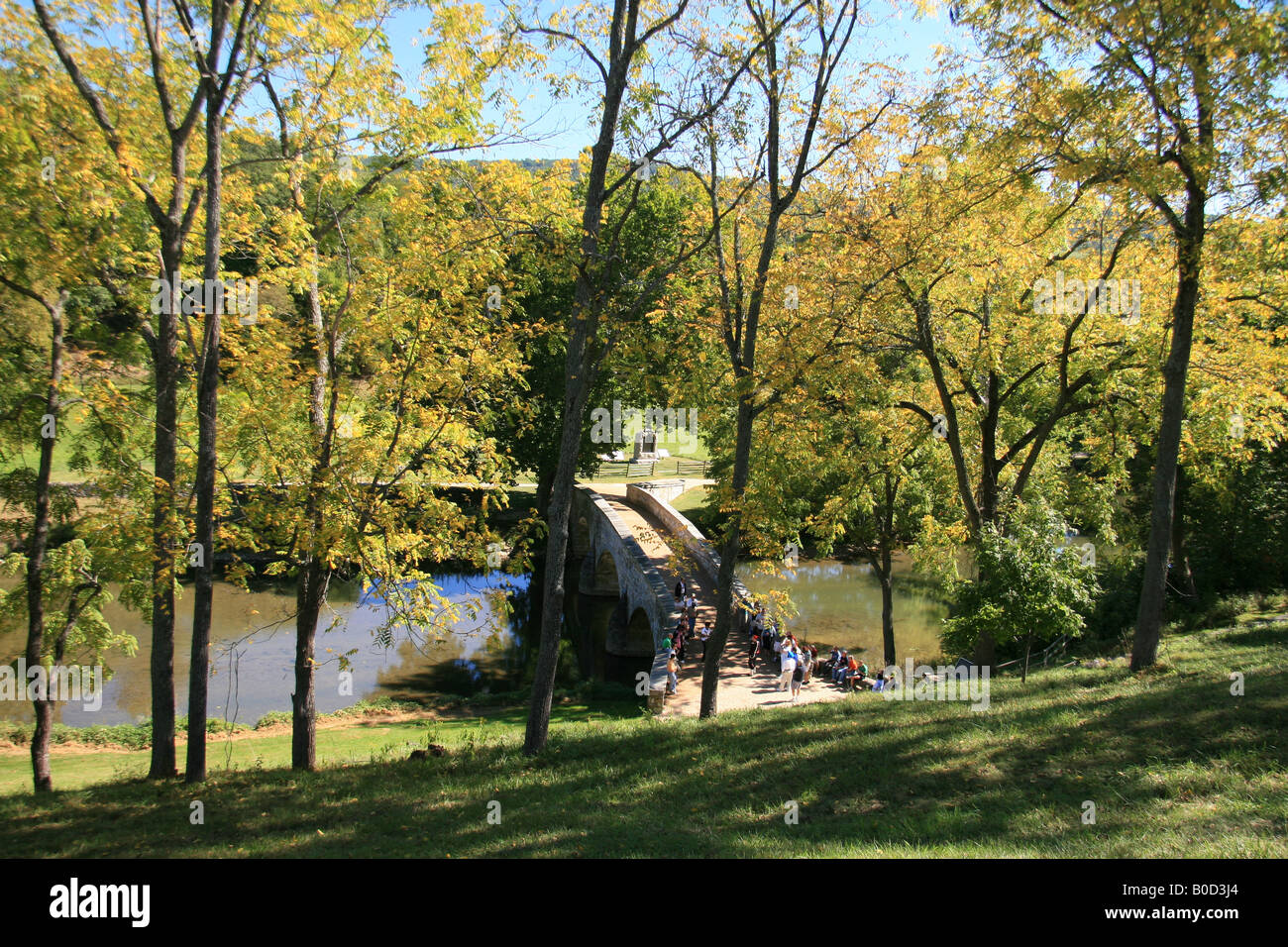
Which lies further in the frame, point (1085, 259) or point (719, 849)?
point (1085, 259)

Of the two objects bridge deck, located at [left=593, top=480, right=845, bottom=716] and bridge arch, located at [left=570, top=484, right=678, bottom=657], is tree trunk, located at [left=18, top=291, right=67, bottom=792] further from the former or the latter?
bridge arch, located at [left=570, top=484, right=678, bottom=657]

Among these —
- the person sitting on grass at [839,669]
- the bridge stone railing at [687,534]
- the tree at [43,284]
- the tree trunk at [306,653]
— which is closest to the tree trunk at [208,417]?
the tree trunk at [306,653]

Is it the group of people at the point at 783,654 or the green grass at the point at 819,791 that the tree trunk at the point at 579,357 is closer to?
the green grass at the point at 819,791

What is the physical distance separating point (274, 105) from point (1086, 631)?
20.2 metres

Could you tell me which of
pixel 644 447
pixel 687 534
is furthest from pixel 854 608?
pixel 644 447

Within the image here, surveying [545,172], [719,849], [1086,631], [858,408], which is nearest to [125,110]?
[545,172]

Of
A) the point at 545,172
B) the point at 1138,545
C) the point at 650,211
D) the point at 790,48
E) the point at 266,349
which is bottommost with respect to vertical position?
the point at 1138,545

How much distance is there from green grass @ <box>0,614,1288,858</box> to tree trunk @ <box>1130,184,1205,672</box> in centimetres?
79

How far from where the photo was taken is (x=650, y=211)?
32.3 meters

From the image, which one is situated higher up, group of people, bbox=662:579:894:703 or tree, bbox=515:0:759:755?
tree, bbox=515:0:759:755

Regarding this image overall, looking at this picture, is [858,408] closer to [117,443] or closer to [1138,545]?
[1138,545]

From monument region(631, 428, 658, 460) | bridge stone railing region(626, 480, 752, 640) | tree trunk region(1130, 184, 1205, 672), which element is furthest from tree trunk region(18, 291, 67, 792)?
monument region(631, 428, 658, 460)

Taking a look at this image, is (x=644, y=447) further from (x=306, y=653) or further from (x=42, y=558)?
(x=306, y=653)

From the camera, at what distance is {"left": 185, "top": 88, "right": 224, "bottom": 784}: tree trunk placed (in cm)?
834
